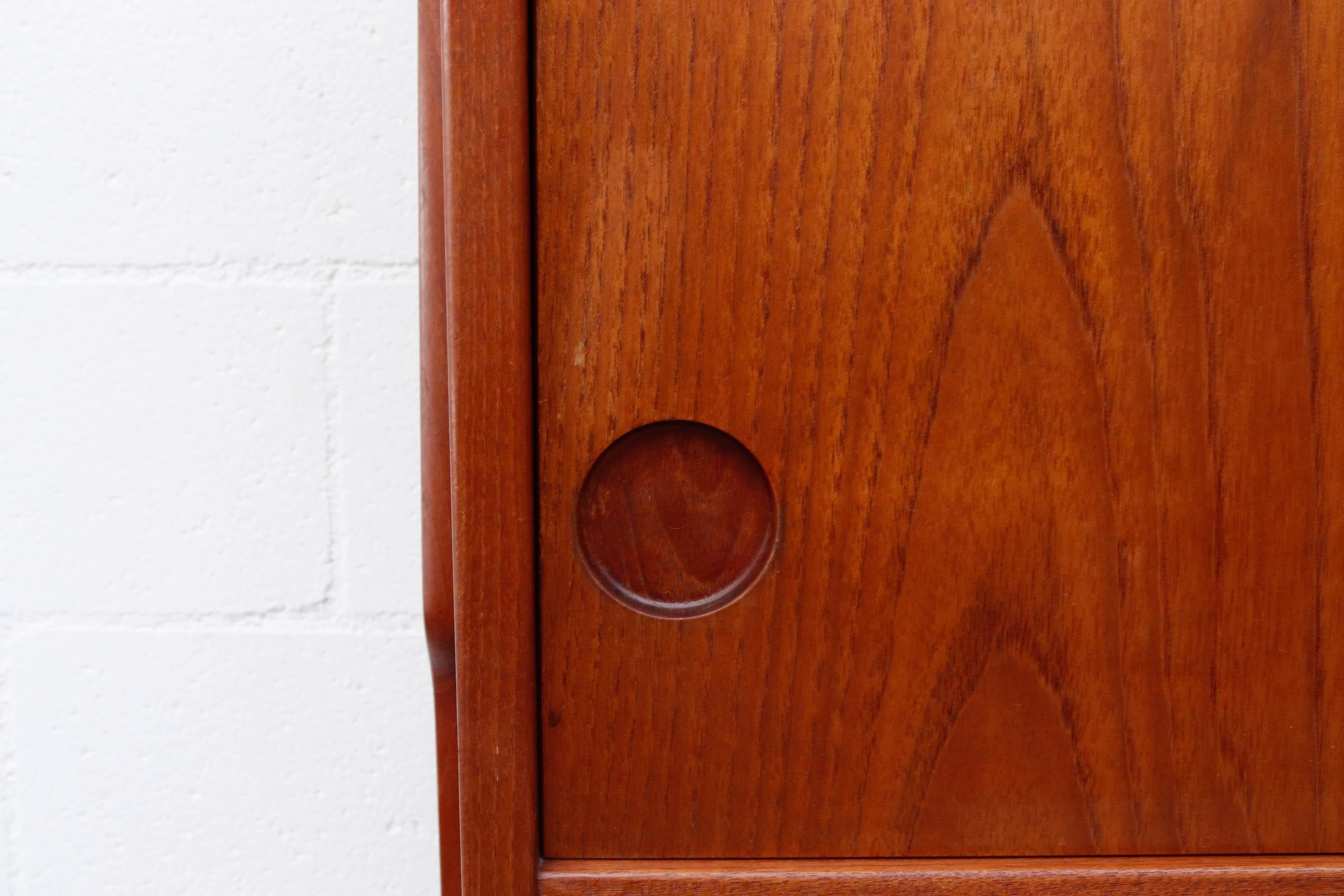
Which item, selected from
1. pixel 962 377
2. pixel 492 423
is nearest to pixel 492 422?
pixel 492 423

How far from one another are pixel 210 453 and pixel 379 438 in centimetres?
8

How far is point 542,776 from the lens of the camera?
23 centimetres

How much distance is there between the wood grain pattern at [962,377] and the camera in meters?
0.22

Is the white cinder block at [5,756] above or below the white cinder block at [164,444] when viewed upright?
below

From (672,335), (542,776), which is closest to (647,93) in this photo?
(672,335)

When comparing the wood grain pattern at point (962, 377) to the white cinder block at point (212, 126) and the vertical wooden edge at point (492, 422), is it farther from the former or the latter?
the white cinder block at point (212, 126)

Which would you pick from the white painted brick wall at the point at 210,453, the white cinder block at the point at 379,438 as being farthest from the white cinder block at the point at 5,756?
the white cinder block at the point at 379,438

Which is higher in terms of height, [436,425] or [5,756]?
[436,425]

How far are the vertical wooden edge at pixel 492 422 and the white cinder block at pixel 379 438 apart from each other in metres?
0.28

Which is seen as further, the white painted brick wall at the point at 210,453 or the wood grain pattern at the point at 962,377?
the white painted brick wall at the point at 210,453

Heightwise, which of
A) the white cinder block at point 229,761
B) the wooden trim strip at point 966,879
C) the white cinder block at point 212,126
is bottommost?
the white cinder block at point 229,761

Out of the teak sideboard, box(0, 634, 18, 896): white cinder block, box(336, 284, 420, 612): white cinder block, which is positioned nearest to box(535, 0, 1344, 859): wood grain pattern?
the teak sideboard

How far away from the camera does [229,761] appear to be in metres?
0.52

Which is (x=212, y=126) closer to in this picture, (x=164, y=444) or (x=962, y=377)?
(x=164, y=444)
